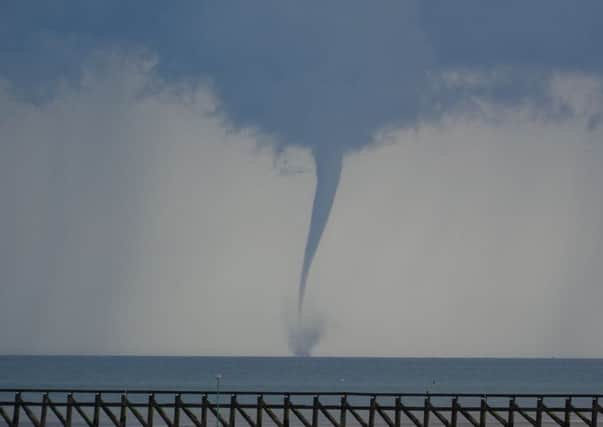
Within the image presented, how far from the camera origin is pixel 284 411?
47156mm

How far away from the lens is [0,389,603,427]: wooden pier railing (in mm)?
46406

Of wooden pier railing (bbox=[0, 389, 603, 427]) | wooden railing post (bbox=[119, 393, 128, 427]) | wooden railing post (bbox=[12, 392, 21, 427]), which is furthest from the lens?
wooden railing post (bbox=[12, 392, 21, 427])

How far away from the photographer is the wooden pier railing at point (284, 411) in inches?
1827

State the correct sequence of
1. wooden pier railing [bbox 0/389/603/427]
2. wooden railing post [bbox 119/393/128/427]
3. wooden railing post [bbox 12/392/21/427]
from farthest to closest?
wooden railing post [bbox 12/392/21/427], wooden railing post [bbox 119/393/128/427], wooden pier railing [bbox 0/389/603/427]

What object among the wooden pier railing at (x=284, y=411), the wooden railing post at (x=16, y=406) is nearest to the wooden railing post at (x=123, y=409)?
the wooden pier railing at (x=284, y=411)

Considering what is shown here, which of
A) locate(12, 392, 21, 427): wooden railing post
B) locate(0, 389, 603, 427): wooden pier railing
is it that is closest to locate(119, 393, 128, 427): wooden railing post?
locate(0, 389, 603, 427): wooden pier railing

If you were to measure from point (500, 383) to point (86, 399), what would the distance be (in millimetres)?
81777

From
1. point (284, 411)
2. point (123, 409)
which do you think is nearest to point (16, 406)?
point (123, 409)

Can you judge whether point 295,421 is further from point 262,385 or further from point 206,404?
point 262,385

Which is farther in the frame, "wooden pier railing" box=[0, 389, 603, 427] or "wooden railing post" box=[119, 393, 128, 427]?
"wooden railing post" box=[119, 393, 128, 427]

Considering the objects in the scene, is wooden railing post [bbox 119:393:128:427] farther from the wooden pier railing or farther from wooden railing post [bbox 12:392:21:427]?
wooden railing post [bbox 12:392:21:427]

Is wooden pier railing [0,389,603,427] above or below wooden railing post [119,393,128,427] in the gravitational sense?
above

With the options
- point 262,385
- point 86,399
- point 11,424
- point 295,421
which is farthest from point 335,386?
point 11,424

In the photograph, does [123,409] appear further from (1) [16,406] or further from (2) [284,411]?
(2) [284,411]
